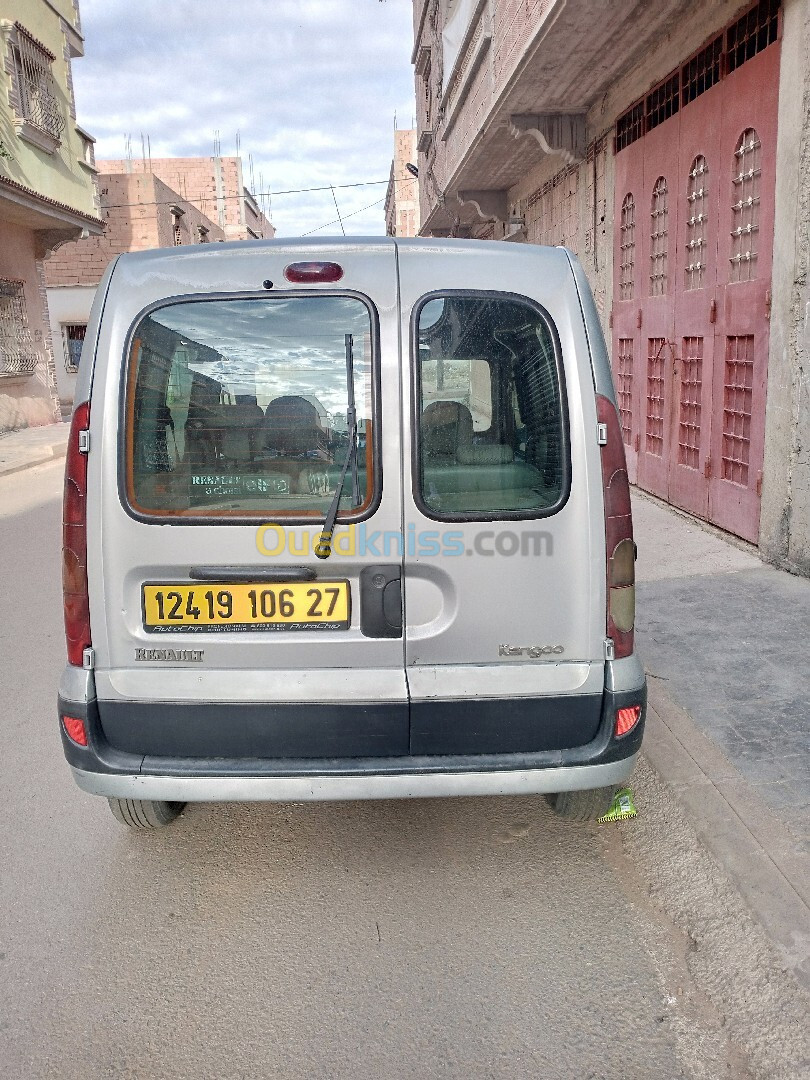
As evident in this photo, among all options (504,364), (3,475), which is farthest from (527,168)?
(504,364)

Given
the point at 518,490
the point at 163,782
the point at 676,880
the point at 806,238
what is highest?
the point at 806,238

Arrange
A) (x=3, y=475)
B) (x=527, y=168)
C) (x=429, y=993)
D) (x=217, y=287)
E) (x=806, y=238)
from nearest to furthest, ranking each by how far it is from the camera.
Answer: (x=429, y=993) → (x=217, y=287) → (x=806, y=238) → (x=3, y=475) → (x=527, y=168)

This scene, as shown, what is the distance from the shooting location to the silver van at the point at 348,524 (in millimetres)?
2564

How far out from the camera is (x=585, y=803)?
3.10 metres

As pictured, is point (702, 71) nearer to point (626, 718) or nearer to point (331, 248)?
point (331, 248)

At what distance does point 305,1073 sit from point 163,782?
0.91 meters

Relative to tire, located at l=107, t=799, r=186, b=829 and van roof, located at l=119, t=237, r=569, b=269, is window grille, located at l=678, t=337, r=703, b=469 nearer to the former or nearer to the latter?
van roof, located at l=119, t=237, r=569, b=269

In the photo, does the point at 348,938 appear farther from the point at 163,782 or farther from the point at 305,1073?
the point at 163,782

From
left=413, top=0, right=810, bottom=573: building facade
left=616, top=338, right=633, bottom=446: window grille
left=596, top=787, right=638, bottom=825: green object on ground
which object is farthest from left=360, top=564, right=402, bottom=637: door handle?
left=616, top=338, right=633, bottom=446: window grille

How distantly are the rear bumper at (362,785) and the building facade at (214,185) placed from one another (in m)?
56.0

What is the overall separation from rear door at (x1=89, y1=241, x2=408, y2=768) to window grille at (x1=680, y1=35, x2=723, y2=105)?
5.92 m

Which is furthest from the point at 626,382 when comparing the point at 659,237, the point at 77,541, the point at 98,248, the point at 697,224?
the point at 98,248

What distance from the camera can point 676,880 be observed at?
292 cm

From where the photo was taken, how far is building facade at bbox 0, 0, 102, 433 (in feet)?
57.4
